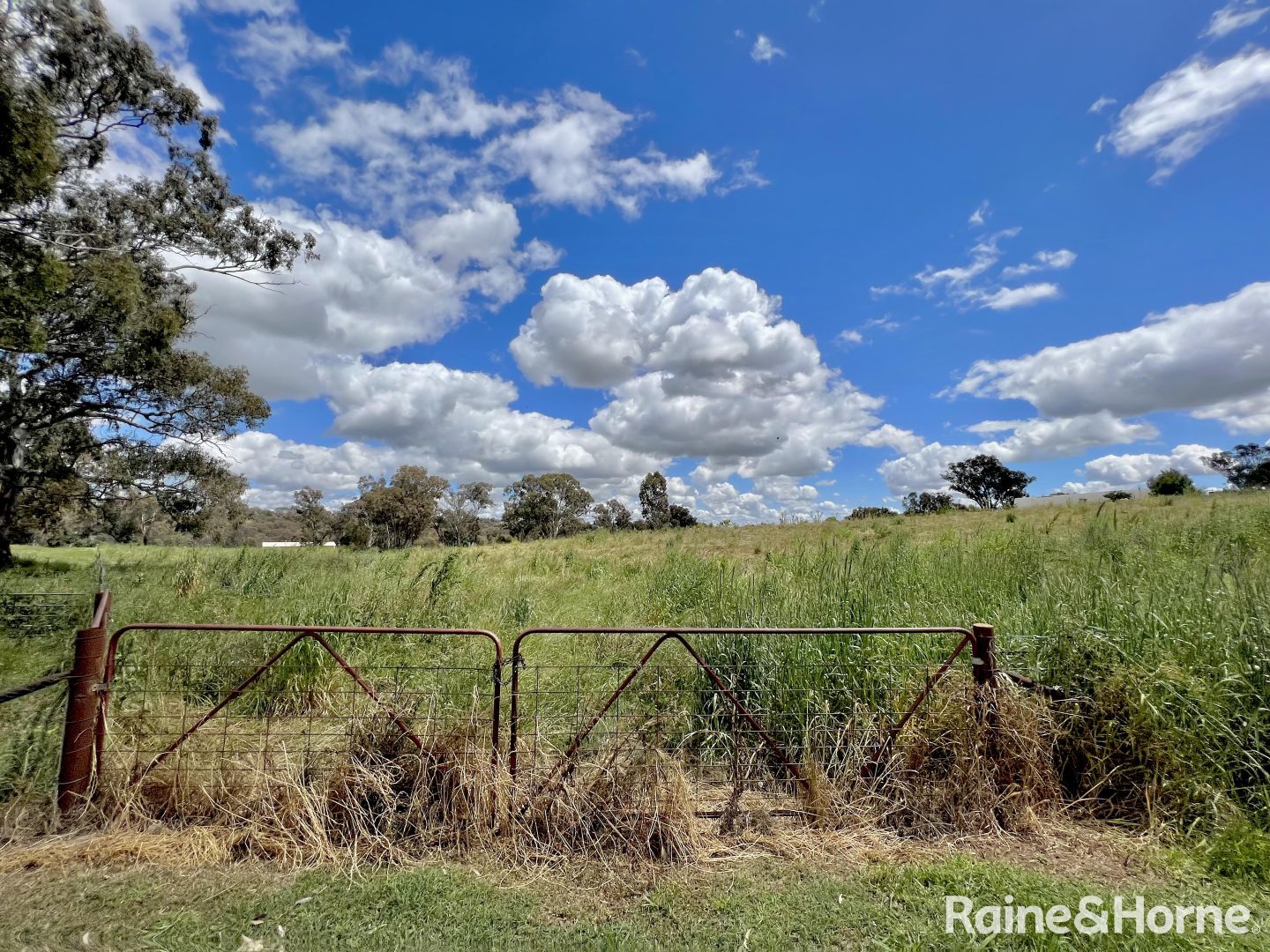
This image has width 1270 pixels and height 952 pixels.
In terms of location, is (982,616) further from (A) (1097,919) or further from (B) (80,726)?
(B) (80,726)

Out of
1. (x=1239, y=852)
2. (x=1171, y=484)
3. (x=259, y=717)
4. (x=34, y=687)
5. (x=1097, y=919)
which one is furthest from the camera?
(x=1171, y=484)

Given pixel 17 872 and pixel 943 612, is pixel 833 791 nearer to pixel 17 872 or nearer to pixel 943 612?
pixel 943 612

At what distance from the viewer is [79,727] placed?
305cm

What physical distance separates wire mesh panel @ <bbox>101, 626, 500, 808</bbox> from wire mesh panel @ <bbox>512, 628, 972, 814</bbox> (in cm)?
49

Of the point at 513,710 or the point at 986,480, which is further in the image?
the point at 986,480

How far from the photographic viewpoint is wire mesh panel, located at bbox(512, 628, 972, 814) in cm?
323

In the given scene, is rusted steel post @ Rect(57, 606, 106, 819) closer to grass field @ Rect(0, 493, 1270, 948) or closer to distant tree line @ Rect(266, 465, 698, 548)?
grass field @ Rect(0, 493, 1270, 948)

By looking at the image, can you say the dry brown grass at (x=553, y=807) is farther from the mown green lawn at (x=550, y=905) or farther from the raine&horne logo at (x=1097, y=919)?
the raine&horne logo at (x=1097, y=919)

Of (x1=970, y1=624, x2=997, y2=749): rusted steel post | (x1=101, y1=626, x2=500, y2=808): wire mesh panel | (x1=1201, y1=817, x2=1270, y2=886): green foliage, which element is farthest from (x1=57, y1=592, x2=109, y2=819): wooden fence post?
(x1=1201, y1=817, x2=1270, y2=886): green foliage

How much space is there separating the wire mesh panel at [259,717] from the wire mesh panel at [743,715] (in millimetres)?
494

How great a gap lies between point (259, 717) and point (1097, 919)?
5.15m

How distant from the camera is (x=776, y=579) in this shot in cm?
643

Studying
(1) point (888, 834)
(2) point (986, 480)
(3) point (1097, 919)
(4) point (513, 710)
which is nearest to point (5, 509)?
(4) point (513, 710)

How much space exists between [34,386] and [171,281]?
464 cm
